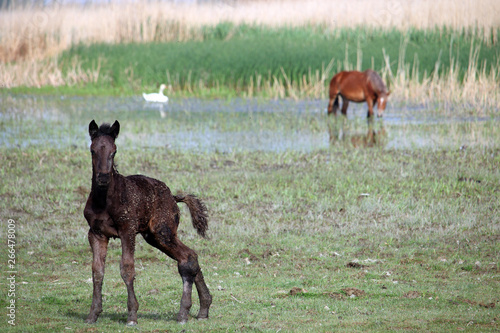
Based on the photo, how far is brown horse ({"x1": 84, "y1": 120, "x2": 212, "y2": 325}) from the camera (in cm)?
638

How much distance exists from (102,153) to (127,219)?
64cm

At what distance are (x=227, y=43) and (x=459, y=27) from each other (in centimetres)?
924

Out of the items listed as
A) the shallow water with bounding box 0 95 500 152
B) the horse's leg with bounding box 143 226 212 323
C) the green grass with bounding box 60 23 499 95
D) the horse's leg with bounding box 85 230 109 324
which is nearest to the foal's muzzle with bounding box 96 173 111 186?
the horse's leg with bounding box 85 230 109 324

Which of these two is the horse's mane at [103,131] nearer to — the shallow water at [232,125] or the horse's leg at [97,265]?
the horse's leg at [97,265]

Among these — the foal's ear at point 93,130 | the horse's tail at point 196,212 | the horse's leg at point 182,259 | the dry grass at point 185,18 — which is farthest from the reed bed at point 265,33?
the foal's ear at point 93,130

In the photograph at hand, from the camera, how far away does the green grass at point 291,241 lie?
23.6ft

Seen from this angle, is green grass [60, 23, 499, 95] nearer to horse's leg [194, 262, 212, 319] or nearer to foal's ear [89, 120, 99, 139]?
horse's leg [194, 262, 212, 319]

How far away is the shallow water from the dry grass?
6.03 metres

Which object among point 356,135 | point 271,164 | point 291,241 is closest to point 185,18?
point 356,135

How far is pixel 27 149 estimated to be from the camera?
639 inches

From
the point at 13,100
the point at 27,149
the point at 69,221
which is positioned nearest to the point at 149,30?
the point at 13,100

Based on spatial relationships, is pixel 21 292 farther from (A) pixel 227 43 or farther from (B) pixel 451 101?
(A) pixel 227 43

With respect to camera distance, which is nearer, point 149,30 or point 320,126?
point 320,126

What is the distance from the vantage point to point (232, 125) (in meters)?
20.5
